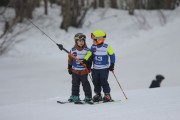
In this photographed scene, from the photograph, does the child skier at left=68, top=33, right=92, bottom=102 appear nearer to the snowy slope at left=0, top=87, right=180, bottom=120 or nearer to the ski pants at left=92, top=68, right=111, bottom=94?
the ski pants at left=92, top=68, right=111, bottom=94

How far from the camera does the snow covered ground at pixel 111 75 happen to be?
24.6 ft

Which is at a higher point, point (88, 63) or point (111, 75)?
point (88, 63)

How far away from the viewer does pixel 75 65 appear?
8.73m

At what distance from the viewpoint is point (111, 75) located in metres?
17.6

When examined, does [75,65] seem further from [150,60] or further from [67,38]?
[67,38]

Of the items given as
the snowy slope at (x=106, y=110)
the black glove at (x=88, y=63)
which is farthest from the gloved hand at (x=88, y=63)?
the snowy slope at (x=106, y=110)

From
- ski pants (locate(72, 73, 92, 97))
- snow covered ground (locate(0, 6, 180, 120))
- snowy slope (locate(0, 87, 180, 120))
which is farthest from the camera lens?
ski pants (locate(72, 73, 92, 97))

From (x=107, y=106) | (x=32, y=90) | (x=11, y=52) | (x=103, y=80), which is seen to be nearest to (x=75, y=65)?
(x=103, y=80)

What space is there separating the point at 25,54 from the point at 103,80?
36.7 feet

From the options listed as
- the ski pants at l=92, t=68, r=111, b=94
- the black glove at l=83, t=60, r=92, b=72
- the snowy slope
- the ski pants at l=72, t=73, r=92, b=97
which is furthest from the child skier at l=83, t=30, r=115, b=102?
the snowy slope

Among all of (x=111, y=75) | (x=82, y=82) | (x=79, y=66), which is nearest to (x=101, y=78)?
(x=82, y=82)

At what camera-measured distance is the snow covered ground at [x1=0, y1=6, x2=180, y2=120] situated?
7.51 m

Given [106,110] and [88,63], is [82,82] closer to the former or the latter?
[88,63]

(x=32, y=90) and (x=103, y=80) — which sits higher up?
(x=103, y=80)
